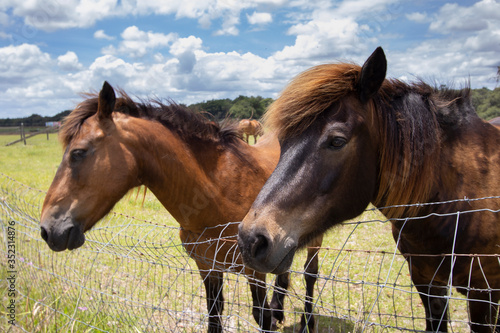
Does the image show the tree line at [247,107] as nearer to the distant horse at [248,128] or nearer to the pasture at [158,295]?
the distant horse at [248,128]

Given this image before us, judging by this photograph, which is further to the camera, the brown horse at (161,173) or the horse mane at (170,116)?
the horse mane at (170,116)

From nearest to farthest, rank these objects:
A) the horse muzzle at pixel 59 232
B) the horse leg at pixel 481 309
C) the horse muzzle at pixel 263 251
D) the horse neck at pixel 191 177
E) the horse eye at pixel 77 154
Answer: the horse muzzle at pixel 263 251 → the horse leg at pixel 481 309 → the horse muzzle at pixel 59 232 → the horse eye at pixel 77 154 → the horse neck at pixel 191 177

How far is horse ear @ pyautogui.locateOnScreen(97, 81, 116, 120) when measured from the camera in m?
2.82

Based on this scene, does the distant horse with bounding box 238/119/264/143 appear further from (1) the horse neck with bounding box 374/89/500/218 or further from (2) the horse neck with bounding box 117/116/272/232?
(1) the horse neck with bounding box 374/89/500/218

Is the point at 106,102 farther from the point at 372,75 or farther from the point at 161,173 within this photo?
the point at 372,75

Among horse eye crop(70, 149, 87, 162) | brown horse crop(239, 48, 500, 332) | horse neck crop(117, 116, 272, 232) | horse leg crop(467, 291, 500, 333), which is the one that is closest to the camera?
brown horse crop(239, 48, 500, 332)

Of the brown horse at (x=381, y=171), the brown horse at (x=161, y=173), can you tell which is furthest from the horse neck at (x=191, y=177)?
the brown horse at (x=381, y=171)

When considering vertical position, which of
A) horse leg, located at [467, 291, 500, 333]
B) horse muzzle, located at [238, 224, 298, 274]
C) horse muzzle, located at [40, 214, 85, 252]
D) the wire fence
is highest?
horse muzzle, located at [238, 224, 298, 274]

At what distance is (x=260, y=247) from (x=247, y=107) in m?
4.83

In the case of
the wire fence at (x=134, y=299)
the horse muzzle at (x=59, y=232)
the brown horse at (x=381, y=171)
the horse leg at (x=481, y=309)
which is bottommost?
the wire fence at (x=134, y=299)

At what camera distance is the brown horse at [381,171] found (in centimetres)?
182

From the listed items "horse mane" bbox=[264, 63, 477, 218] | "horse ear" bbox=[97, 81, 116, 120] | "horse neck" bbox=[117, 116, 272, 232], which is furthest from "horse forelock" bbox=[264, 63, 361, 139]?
"horse ear" bbox=[97, 81, 116, 120]

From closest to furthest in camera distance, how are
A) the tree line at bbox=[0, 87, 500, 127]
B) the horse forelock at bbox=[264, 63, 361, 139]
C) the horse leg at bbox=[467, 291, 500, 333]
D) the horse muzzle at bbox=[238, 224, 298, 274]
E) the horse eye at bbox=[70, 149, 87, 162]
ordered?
the horse muzzle at bbox=[238, 224, 298, 274], the horse forelock at bbox=[264, 63, 361, 139], the horse leg at bbox=[467, 291, 500, 333], the horse eye at bbox=[70, 149, 87, 162], the tree line at bbox=[0, 87, 500, 127]

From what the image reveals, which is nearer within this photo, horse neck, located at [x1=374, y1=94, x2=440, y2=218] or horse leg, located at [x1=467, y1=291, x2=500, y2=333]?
horse neck, located at [x1=374, y1=94, x2=440, y2=218]
